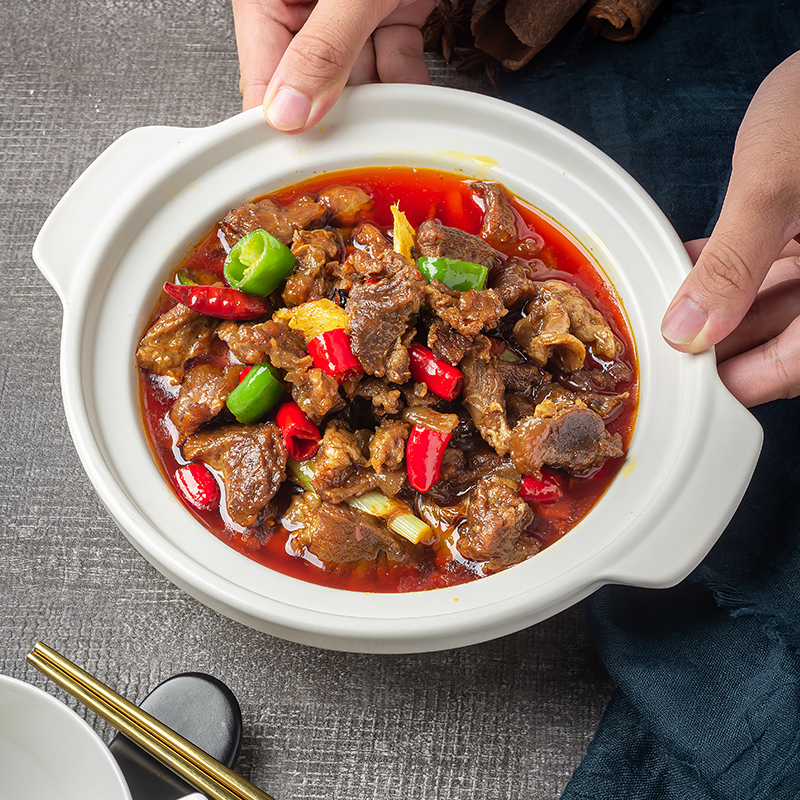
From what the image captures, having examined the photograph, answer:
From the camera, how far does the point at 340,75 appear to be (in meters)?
2.20

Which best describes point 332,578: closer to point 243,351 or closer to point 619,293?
point 243,351

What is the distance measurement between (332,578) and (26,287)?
1590 millimetres

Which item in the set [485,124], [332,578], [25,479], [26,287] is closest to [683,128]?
[485,124]

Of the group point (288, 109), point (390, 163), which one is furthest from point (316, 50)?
point (390, 163)

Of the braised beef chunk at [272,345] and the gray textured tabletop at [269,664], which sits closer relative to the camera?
A: the braised beef chunk at [272,345]

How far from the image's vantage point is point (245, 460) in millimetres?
2041

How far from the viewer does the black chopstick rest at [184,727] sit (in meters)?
2.21

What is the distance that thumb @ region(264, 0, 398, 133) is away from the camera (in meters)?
2.15

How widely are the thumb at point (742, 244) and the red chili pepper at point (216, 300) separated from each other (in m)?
1.15

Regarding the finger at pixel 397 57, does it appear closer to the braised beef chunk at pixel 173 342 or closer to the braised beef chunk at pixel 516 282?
the braised beef chunk at pixel 516 282

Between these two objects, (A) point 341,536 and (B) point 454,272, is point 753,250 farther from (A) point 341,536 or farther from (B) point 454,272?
(A) point 341,536

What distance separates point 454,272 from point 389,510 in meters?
0.68

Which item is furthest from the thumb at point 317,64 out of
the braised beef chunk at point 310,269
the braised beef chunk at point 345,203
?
the braised beef chunk at point 310,269

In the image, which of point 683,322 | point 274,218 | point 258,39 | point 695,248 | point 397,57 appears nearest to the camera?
point 683,322
